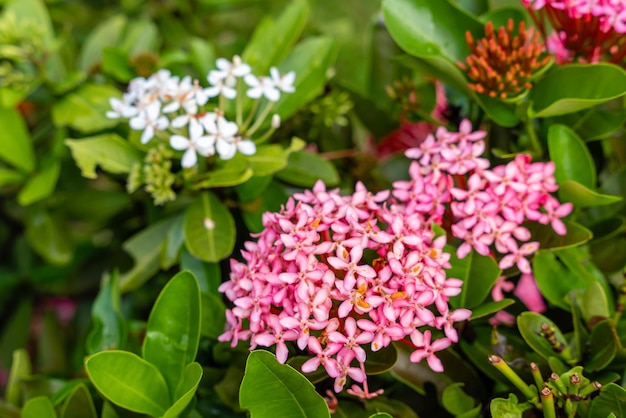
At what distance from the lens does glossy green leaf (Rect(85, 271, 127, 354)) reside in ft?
3.26

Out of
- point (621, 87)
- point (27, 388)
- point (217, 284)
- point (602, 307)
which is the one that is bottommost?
point (27, 388)

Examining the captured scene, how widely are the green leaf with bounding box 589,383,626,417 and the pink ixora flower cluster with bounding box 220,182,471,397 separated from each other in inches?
6.2

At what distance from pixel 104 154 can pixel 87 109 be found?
192 millimetres

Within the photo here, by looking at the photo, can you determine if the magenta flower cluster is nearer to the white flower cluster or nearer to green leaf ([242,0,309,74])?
the white flower cluster

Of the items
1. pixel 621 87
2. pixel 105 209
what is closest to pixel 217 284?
pixel 105 209

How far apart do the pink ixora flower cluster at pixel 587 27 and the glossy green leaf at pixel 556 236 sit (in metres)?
0.25

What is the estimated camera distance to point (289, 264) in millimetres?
772

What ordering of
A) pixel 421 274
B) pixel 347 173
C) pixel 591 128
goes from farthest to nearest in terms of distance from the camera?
pixel 347 173 < pixel 591 128 < pixel 421 274

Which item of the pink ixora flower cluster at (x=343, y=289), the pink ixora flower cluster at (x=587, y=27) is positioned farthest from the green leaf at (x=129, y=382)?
the pink ixora flower cluster at (x=587, y=27)

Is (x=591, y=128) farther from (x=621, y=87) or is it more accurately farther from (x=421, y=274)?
(x=421, y=274)

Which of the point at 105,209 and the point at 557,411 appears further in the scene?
the point at 105,209

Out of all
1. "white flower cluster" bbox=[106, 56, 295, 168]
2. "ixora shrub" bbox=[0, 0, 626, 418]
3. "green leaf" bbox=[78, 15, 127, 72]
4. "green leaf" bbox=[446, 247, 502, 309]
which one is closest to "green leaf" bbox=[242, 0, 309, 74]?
"ixora shrub" bbox=[0, 0, 626, 418]

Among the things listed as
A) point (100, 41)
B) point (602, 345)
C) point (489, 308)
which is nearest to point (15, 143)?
point (100, 41)

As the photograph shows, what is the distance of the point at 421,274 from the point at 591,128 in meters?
0.40
